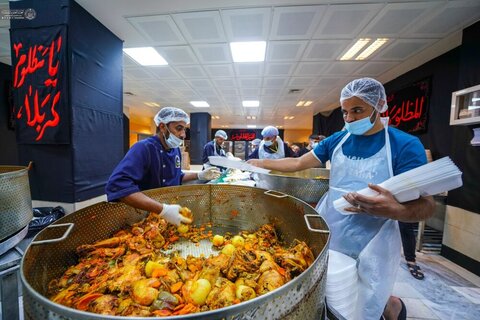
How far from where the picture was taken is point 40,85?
7.56ft

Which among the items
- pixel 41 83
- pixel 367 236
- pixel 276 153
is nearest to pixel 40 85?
pixel 41 83

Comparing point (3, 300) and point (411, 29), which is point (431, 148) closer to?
point (411, 29)

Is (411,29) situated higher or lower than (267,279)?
higher

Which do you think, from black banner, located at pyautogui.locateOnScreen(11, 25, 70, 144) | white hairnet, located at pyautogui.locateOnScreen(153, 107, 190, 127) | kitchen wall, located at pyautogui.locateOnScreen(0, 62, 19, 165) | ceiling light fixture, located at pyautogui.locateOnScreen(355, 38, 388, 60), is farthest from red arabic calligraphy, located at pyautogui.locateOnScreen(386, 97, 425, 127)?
kitchen wall, located at pyautogui.locateOnScreen(0, 62, 19, 165)

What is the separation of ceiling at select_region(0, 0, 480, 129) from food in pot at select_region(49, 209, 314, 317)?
281 cm

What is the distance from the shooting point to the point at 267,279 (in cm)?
66

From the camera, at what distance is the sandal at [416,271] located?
2.35 metres

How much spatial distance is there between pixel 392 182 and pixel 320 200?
633 millimetres

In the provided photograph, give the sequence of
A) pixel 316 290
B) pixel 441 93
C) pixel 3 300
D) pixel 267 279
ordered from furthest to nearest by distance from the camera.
Result: pixel 441 93 → pixel 3 300 → pixel 267 279 → pixel 316 290

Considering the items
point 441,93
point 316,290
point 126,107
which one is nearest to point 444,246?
point 441,93

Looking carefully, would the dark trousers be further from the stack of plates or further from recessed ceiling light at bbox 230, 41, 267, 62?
recessed ceiling light at bbox 230, 41, 267, 62

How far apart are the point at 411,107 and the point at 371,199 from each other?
471 cm

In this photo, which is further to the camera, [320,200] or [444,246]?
[444,246]

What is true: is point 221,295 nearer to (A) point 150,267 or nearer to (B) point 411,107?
(A) point 150,267
